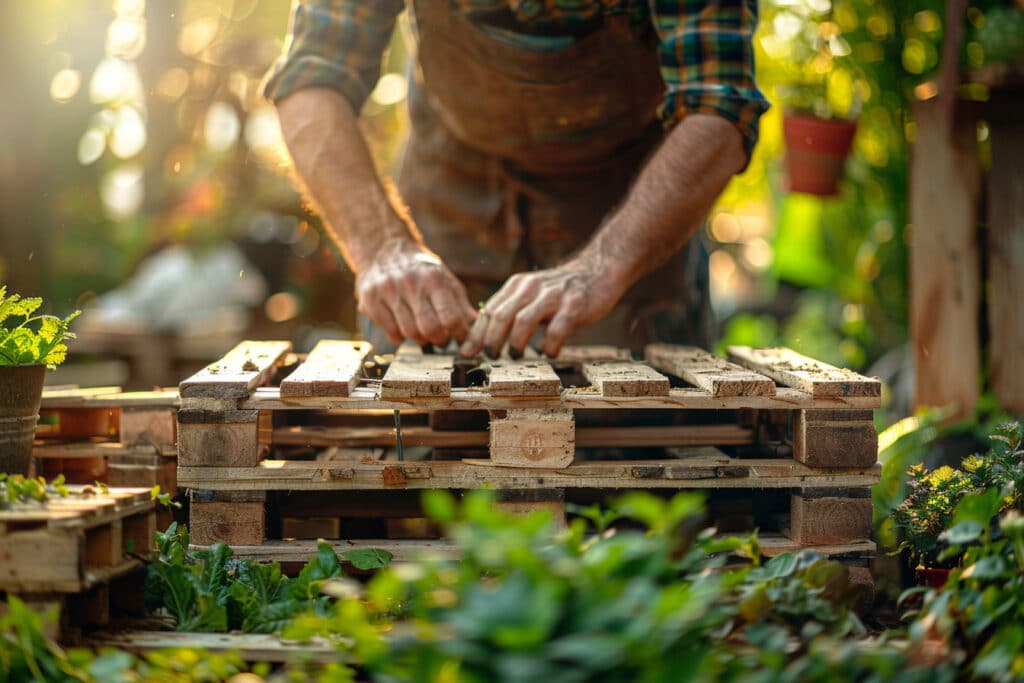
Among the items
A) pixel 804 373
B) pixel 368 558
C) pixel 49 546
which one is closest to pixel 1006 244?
pixel 804 373

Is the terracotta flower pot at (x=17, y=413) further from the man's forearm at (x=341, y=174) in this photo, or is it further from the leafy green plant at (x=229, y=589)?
the man's forearm at (x=341, y=174)

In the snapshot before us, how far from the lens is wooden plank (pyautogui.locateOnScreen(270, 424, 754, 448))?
2.06 metres

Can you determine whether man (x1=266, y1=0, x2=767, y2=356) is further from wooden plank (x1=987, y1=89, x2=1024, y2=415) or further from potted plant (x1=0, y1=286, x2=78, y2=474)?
wooden plank (x1=987, y1=89, x2=1024, y2=415)

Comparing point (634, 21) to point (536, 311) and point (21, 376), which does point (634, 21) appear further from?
point (21, 376)

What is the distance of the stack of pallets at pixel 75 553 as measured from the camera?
139 centimetres

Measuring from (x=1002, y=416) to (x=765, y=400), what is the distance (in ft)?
5.94

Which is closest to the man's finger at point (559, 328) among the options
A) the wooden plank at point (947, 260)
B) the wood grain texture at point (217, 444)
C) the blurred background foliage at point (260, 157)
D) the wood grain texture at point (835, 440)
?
the wood grain texture at point (835, 440)

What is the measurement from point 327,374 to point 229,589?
0.45 meters

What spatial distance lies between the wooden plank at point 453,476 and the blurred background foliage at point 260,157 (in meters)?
1.37

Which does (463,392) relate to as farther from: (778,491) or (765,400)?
(778,491)

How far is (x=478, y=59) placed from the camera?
277 centimetres

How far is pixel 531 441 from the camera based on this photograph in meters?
1.79

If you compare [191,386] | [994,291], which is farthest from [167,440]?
[994,291]

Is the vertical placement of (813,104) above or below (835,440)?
above
